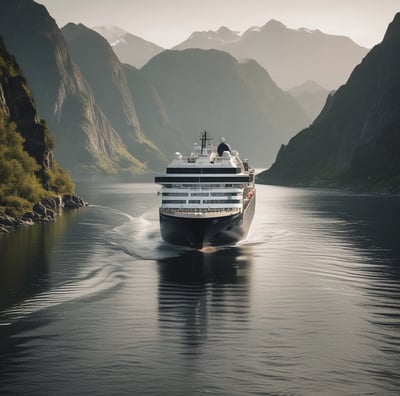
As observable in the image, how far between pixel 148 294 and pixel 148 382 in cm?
2072

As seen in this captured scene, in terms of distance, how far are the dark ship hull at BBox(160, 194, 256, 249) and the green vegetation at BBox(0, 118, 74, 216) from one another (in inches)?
1503

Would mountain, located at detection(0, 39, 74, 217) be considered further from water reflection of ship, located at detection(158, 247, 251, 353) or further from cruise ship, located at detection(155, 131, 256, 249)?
water reflection of ship, located at detection(158, 247, 251, 353)

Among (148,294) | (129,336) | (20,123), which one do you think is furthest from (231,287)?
(20,123)

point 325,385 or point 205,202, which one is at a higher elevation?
point 205,202

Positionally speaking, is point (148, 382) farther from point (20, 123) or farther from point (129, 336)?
point (20, 123)

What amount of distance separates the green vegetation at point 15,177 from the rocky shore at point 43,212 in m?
1.34

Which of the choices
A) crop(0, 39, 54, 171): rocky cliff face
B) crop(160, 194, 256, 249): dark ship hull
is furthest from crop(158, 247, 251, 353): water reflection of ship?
crop(0, 39, 54, 171): rocky cliff face

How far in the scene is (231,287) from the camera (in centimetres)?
5628

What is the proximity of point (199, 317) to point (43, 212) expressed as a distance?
7743 centimetres

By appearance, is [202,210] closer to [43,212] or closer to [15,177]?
[43,212]

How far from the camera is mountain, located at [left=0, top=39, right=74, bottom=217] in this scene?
109 metres

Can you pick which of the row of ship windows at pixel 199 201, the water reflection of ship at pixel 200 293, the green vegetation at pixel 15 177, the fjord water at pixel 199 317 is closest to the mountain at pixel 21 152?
the green vegetation at pixel 15 177

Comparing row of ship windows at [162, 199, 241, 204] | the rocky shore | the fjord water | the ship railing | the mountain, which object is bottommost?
the fjord water

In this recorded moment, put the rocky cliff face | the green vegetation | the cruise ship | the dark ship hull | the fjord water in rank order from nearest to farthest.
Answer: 1. the fjord water
2. the dark ship hull
3. the cruise ship
4. the green vegetation
5. the rocky cliff face
